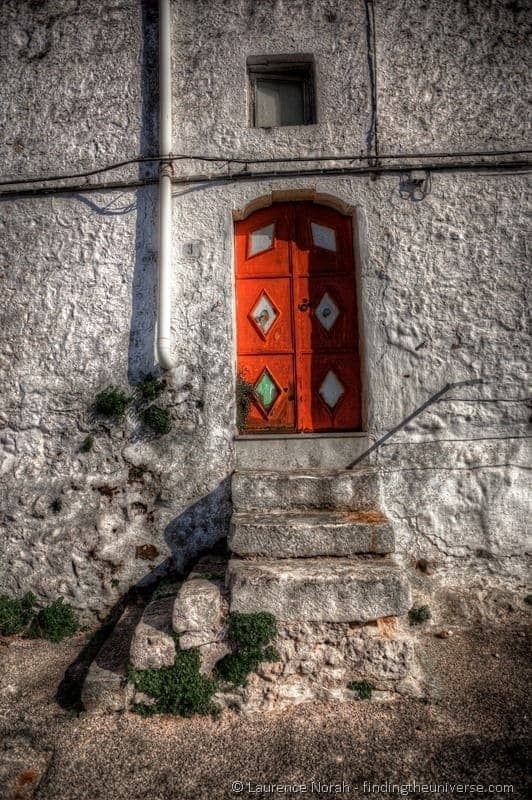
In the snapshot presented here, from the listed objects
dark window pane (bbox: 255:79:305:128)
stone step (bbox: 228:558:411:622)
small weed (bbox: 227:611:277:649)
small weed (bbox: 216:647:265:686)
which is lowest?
small weed (bbox: 216:647:265:686)

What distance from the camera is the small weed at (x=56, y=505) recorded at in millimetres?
4113

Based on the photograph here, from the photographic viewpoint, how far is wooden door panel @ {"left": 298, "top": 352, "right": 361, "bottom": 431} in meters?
4.34

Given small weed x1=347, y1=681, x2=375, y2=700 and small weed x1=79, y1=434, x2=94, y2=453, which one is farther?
small weed x1=79, y1=434, x2=94, y2=453

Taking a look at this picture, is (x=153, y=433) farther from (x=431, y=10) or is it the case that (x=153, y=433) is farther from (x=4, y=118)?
(x=431, y=10)

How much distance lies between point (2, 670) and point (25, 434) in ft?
5.83

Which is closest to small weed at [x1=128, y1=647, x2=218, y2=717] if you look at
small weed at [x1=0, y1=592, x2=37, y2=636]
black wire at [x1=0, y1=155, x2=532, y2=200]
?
small weed at [x1=0, y1=592, x2=37, y2=636]

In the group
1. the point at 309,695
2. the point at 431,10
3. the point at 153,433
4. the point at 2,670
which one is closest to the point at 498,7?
the point at 431,10

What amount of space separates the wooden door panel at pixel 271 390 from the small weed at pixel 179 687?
196 centimetres

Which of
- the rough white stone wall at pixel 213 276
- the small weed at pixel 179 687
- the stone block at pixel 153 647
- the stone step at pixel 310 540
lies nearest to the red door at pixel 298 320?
the rough white stone wall at pixel 213 276

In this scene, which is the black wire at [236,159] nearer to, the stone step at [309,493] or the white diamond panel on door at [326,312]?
the white diamond panel on door at [326,312]

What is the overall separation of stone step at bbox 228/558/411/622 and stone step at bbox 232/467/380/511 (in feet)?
2.05

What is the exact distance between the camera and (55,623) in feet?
12.7

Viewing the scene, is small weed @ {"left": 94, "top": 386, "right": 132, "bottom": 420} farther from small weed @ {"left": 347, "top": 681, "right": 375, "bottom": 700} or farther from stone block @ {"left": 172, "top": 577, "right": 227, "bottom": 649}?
small weed @ {"left": 347, "top": 681, "right": 375, "bottom": 700}

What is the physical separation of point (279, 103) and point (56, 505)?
4.09 meters
